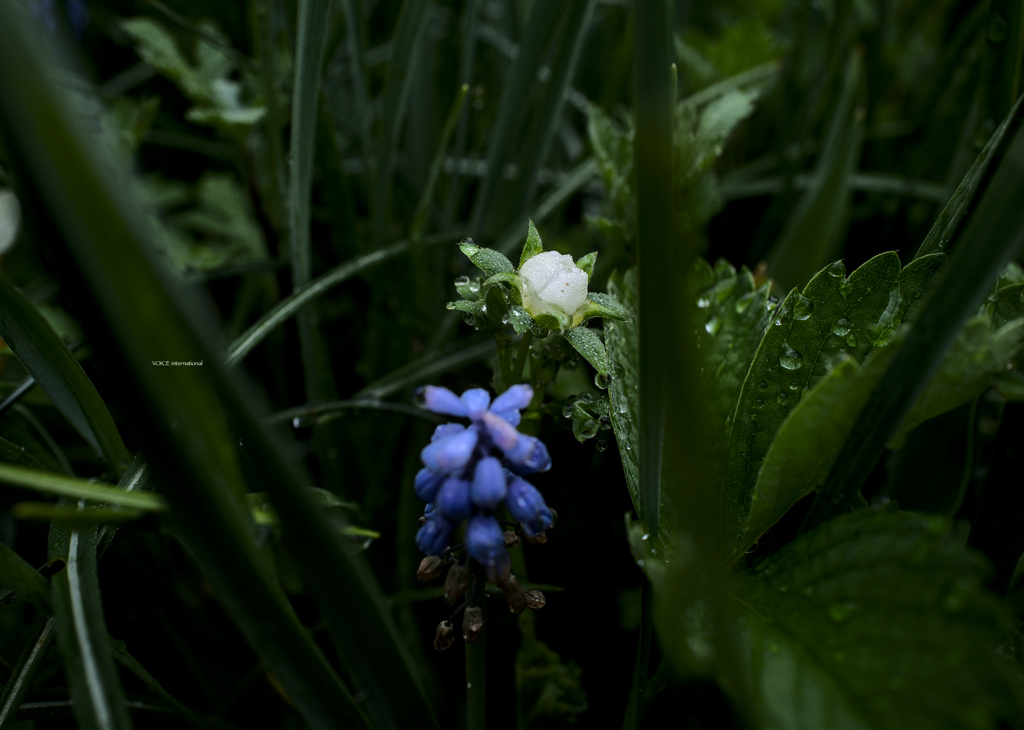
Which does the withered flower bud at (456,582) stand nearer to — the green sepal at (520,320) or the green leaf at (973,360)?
the green sepal at (520,320)

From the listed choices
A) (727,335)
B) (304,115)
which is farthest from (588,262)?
(304,115)

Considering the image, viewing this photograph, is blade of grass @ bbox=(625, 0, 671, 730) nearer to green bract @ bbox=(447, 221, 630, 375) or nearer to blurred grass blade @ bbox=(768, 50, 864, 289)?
green bract @ bbox=(447, 221, 630, 375)

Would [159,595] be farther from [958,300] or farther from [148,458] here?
[958,300]

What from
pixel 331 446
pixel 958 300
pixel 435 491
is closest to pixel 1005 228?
pixel 958 300

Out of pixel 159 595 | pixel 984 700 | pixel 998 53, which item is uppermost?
pixel 998 53

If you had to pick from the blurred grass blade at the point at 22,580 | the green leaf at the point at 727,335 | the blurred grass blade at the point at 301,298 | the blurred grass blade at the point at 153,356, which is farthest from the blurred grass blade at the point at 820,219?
the blurred grass blade at the point at 22,580

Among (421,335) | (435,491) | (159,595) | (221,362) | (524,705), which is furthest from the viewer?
(421,335)
